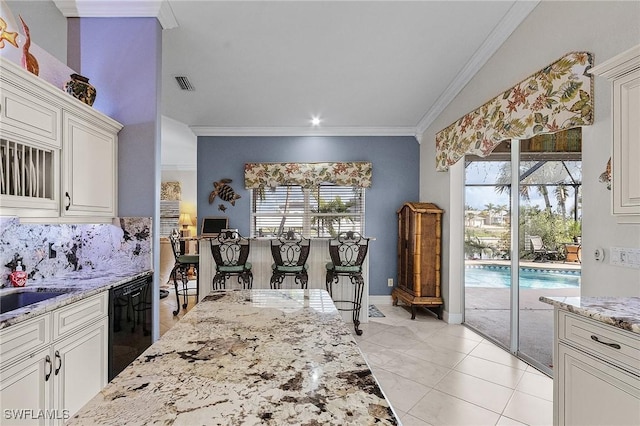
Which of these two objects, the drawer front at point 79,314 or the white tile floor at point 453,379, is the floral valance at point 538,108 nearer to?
the white tile floor at point 453,379

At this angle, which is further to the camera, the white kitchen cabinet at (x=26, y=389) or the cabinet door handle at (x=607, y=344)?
the white kitchen cabinet at (x=26, y=389)

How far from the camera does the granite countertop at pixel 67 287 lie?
4.53 feet

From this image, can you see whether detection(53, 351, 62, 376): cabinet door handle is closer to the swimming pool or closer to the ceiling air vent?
the ceiling air vent

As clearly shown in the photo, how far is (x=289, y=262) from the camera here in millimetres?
3764

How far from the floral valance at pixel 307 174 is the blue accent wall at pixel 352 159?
0.44 ft

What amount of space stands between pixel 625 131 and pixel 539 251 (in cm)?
171

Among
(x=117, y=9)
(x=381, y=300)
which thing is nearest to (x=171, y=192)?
(x=381, y=300)

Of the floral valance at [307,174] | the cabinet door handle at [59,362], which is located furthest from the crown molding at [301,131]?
the cabinet door handle at [59,362]

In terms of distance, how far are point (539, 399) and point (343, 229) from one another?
3486mm

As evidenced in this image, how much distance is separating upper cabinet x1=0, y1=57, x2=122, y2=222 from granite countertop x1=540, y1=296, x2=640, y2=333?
2.71 metres

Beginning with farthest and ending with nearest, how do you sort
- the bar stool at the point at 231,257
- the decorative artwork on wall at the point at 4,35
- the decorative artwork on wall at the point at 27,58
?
the bar stool at the point at 231,257 < the decorative artwork on wall at the point at 27,58 < the decorative artwork on wall at the point at 4,35

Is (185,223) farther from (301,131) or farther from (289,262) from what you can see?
(289,262)

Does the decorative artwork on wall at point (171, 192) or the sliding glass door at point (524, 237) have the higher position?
the decorative artwork on wall at point (171, 192)

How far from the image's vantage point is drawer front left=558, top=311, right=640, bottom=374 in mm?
→ 1136
